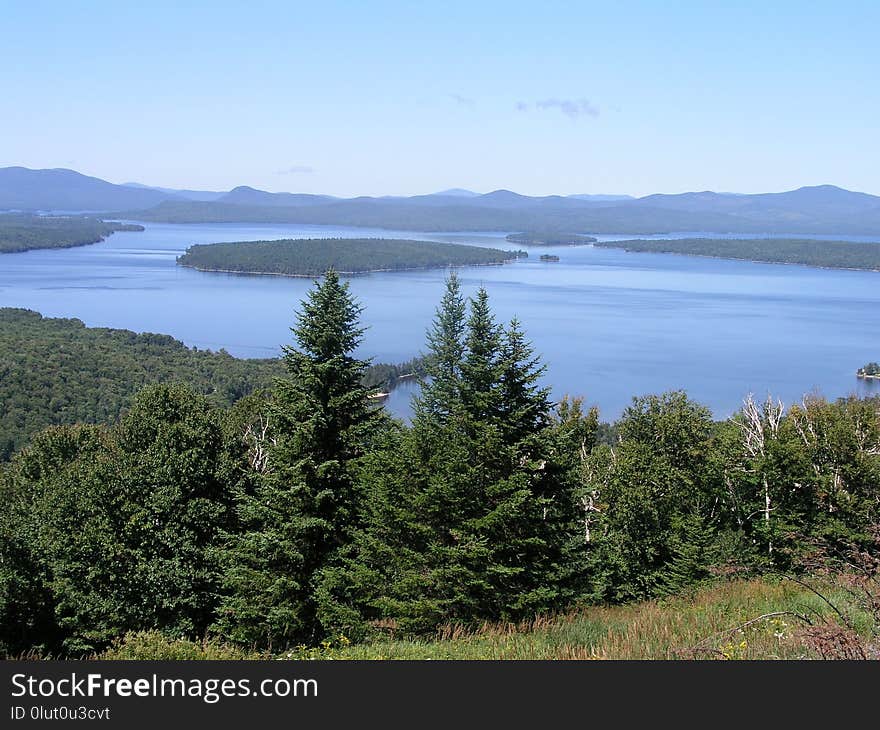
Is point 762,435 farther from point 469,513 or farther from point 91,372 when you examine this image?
point 91,372

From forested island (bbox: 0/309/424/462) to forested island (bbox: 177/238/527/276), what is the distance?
222 ft

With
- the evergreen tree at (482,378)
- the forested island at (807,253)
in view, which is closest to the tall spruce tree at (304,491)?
the evergreen tree at (482,378)

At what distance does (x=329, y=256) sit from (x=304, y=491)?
146 meters

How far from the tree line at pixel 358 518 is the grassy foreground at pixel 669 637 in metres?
1.77

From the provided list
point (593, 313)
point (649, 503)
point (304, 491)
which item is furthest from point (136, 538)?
point (593, 313)

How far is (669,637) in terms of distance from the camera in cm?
555

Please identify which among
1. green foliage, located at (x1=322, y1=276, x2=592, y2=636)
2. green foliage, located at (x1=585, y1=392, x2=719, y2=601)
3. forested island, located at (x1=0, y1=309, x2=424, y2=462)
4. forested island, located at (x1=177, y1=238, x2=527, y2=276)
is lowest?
forested island, located at (x1=0, y1=309, x2=424, y2=462)

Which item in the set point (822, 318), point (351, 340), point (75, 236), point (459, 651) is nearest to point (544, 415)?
point (351, 340)

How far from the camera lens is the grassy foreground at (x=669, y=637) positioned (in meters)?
4.74

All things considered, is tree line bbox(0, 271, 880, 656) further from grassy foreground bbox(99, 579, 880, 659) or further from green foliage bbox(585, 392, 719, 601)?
grassy foreground bbox(99, 579, 880, 659)

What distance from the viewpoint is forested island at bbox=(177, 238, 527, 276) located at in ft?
481

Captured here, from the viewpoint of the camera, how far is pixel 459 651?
6.04 meters

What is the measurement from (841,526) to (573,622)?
939cm

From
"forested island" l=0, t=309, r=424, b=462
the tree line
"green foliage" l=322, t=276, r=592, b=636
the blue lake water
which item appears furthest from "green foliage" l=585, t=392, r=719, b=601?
"forested island" l=0, t=309, r=424, b=462
